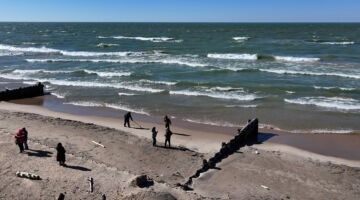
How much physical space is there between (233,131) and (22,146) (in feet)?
35.8

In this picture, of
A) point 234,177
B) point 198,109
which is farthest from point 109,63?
point 234,177

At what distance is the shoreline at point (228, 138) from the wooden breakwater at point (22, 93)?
5282 mm

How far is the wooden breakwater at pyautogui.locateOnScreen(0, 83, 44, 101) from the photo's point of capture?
2577cm

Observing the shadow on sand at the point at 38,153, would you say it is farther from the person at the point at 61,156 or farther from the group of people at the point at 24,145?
the person at the point at 61,156

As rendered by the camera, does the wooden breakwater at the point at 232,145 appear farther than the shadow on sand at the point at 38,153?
No

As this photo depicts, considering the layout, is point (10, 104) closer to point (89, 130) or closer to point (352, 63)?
point (89, 130)

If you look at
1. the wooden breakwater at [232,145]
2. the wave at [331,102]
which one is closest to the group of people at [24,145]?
the wooden breakwater at [232,145]

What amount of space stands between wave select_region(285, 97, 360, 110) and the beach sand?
5.90 meters

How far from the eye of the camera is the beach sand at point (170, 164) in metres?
11.4

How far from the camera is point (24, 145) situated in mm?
14594

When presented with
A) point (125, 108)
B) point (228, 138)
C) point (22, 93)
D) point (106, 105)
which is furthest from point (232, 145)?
point (22, 93)

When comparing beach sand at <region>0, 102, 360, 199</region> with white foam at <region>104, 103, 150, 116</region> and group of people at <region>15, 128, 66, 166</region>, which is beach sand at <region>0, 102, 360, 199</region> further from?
white foam at <region>104, 103, 150, 116</region>

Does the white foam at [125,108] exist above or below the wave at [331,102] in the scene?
below

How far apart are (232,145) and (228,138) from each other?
7.40 ft
